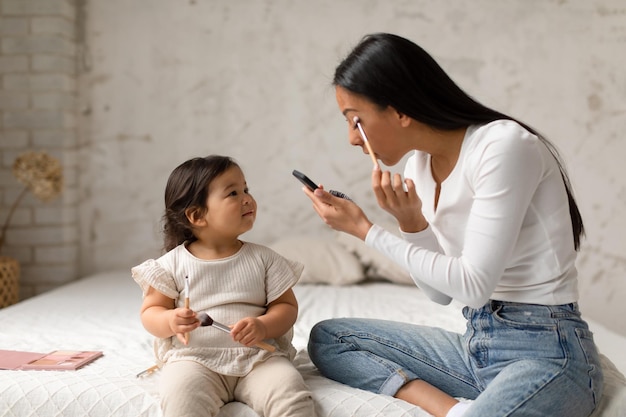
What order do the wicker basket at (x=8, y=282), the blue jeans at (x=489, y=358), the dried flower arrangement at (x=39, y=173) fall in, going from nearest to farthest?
the blue jeans at (x=489, y=358) < the wicker basket at (x=8, y=282) < the dried flower arrangement at (x=39, y=173)

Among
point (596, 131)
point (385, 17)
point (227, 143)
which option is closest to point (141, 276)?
point (227, 143)

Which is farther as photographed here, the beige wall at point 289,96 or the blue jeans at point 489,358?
the beige wall at point 289,96

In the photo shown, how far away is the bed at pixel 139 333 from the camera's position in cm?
154

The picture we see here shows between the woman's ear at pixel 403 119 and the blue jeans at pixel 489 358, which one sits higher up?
the woman's ear at pixel 403 119

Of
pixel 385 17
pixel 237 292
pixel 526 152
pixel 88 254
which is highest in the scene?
pixel 385 17

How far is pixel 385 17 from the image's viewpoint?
366 cm

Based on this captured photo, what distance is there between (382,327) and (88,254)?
2603mm

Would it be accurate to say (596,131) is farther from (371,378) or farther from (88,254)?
(88,254)

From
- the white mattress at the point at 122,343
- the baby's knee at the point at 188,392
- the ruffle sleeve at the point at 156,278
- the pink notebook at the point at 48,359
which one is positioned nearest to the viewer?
the baby's knee at the point at 188,392

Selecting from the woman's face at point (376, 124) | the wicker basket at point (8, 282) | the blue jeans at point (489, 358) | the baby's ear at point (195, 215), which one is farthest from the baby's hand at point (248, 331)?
the wicker basket at point (8, 282)

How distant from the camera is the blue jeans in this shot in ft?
4.30

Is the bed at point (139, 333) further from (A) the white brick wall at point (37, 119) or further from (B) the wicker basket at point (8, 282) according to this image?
(A) the white brick wall at point (37, 119)

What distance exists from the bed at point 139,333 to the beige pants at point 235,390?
0.13ft

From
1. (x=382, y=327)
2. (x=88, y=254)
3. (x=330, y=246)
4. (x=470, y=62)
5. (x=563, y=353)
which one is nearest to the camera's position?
(x=563, y=353)
